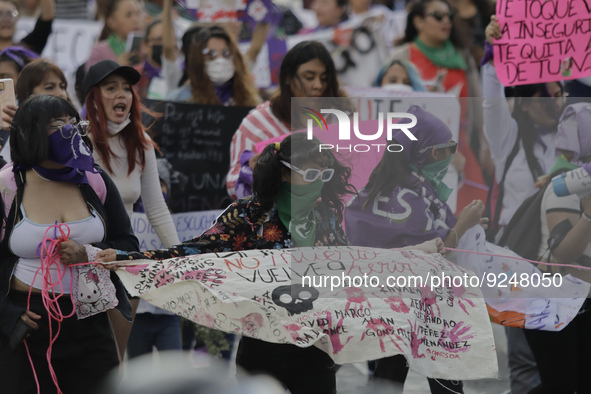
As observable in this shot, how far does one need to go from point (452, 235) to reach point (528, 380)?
1463 mm

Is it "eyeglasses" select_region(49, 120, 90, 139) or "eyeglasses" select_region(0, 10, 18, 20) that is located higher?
"eyeglasses" select_region(0, 10, 18, 20)

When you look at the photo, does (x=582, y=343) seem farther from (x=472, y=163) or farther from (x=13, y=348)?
(x=13, y=348)

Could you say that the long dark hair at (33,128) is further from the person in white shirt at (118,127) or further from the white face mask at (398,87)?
the white face mask at (398,87)

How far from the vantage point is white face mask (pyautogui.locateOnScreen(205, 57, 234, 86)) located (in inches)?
275

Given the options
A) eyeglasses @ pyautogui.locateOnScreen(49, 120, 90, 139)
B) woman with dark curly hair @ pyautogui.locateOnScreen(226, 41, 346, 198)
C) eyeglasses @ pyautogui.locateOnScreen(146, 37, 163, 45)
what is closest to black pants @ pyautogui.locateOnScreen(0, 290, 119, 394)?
eyeglasses @ pyautogui.locateOnScreen(49, 120, 90, 139)

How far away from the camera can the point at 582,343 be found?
16.1 ft

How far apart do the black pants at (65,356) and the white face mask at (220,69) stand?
306 centimetres

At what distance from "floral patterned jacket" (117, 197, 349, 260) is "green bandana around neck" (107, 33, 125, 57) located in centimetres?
482

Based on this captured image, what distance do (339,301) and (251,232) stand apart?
1.75ft

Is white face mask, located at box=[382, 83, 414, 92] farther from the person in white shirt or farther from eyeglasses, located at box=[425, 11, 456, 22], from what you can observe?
the person in white shirt

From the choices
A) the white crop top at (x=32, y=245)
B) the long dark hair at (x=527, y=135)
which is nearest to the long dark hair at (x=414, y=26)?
the long dark hair at (x=527, y=135)

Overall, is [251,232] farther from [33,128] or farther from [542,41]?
[542,41]

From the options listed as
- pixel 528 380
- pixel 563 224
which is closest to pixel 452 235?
pixel 563 224


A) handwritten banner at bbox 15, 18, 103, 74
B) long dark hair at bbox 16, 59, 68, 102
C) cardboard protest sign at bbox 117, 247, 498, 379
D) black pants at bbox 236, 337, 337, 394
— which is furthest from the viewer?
handwritten banner at bbox 15, 18, 103, 74
